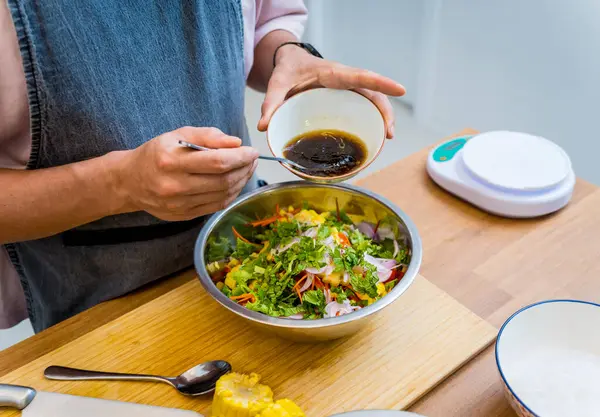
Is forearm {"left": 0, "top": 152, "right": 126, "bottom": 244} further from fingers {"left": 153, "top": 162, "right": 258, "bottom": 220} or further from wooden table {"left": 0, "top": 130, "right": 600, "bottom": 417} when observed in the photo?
wooden table {"left": 0, "top": 130, "right": 600, "bottom": 417}

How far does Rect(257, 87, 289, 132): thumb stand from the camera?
1.15m

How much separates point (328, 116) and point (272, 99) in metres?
0.14

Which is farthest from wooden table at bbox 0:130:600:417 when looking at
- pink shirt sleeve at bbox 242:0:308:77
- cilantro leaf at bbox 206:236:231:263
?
pink shirt sleeve at bbox 242:0:308:77

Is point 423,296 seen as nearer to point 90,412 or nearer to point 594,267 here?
point 594,267

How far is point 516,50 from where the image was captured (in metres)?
2.67

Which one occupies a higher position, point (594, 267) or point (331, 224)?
point (331, 224)

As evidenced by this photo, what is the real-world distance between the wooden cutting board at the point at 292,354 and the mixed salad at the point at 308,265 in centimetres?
8

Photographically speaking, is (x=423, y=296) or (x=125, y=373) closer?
(x=125, y=373)

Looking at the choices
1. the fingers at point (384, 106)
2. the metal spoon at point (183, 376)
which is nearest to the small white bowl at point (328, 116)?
the fingers at point (384, 106)

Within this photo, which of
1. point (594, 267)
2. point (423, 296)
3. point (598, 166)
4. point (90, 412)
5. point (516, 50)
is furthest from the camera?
point (516, 50)

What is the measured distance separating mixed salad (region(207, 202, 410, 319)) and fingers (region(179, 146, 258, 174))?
0.25 metres

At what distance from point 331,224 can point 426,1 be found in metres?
2.33

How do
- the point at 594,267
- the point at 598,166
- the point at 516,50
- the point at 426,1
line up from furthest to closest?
the point at 426,1 < the point at 516,50 < the point at 598,166 < the point at 594,267

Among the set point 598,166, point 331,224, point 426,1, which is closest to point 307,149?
point 331,224
